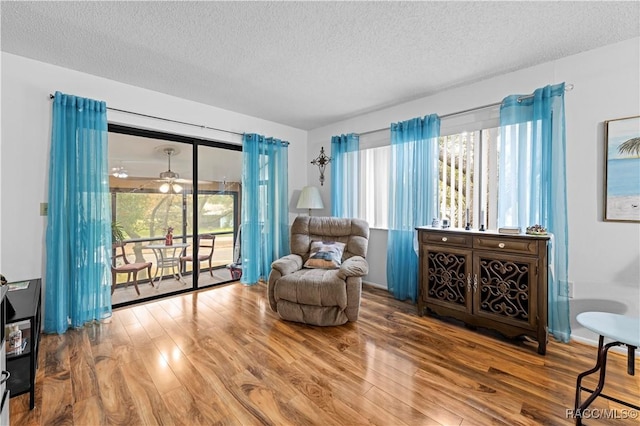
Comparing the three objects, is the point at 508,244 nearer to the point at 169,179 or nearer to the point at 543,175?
the point at 543,175

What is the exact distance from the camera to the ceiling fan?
3505 mm

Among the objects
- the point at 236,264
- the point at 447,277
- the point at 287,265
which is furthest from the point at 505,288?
the point at 236,264

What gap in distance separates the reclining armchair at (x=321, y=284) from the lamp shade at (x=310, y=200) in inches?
38.1

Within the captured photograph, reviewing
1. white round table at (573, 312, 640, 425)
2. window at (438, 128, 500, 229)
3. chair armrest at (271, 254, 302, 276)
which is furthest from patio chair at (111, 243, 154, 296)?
white round table at (573, 312, 640, 425)

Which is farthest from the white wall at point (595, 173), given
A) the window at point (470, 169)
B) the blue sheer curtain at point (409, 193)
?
the blue sheer curtain at point (409, 193)

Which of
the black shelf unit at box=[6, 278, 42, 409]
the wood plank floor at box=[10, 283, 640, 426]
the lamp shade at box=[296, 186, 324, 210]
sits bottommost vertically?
the wood plank floor at box=[10, 283, 640, 426]

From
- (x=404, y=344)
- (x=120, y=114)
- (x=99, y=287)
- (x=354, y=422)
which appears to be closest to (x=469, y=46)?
(x=404, y=344)

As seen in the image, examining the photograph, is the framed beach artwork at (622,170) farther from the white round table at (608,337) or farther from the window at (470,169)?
the white round table at (608,337)

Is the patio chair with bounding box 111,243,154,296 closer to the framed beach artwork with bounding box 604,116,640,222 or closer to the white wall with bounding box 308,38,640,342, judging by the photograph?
the white wall with bounding box 308,38,640,342

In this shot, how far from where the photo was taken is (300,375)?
6.34ft

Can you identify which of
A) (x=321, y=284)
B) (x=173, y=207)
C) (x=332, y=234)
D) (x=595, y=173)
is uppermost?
(x=595, y=173)

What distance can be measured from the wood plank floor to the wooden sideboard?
0.17 m

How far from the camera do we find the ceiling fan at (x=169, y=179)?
3505mm

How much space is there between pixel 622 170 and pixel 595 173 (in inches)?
6.0
